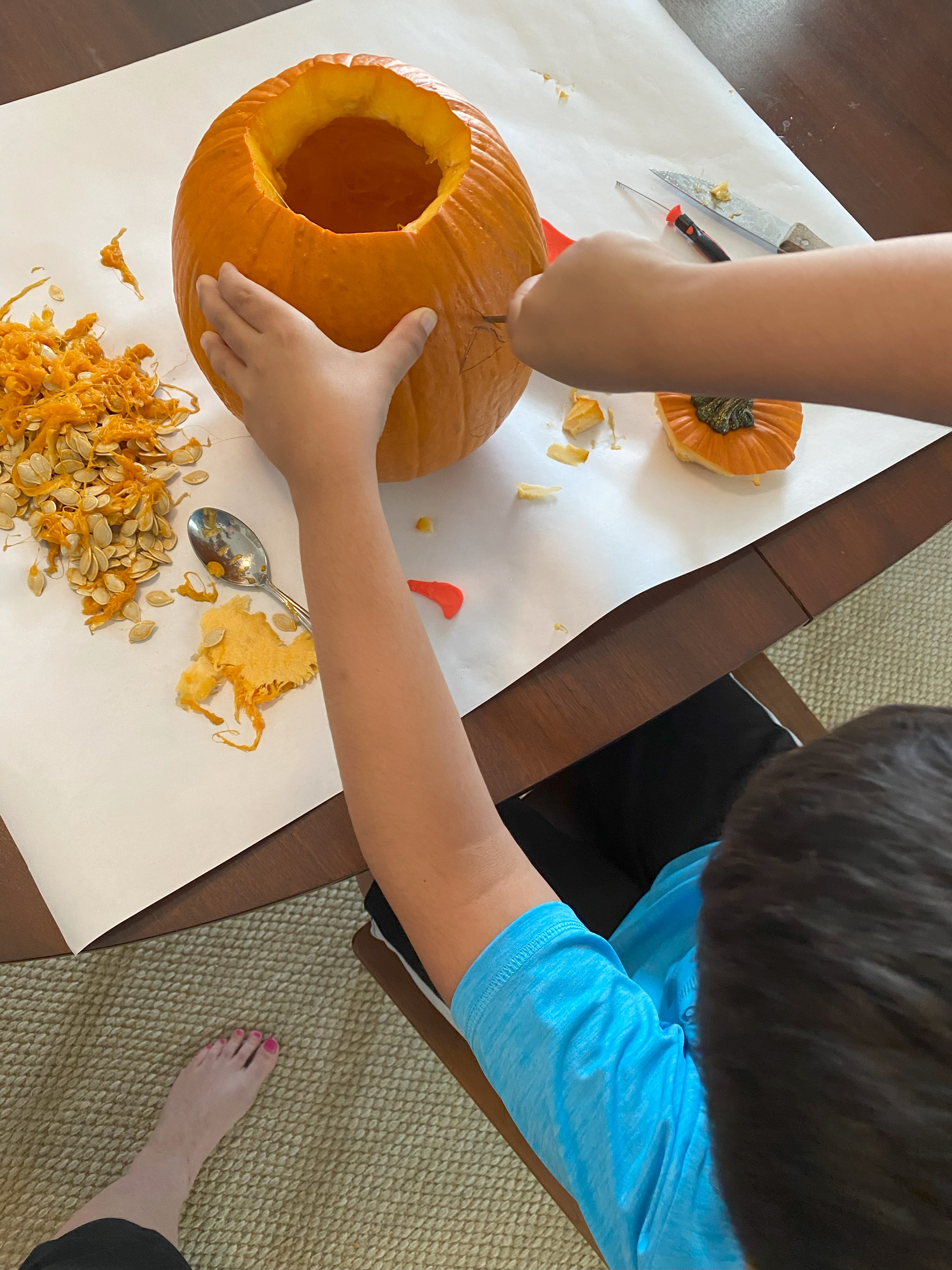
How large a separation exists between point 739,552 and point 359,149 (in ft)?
1.35

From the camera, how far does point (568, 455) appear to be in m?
0.66

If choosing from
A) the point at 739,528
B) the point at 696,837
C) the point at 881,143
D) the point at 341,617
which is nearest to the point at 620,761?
the point at 696,837

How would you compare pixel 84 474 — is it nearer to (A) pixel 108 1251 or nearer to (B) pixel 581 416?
(B) pixel 581 416

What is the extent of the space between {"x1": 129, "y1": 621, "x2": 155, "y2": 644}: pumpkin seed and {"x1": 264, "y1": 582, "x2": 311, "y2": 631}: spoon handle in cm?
9

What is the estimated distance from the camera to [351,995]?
1052mm

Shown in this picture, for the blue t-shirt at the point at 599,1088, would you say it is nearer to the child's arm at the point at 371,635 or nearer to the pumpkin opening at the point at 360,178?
the child's arm at the point at 371,635

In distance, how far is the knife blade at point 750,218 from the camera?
713 millimetres

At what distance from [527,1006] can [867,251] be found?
439 mm

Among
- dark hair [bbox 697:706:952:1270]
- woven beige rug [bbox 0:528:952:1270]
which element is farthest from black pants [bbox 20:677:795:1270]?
dark hair [bbox 697:706:952:1270]

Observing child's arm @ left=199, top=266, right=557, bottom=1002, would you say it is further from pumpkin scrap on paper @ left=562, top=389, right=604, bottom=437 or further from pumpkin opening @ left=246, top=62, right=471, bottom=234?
pumpkin scrap on paper @ left=562, top=389, right=604, bottom=437

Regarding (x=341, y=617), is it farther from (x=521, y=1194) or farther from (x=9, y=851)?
(x=521, y=1194)

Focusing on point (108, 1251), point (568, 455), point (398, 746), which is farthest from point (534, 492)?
point (108, 1251)

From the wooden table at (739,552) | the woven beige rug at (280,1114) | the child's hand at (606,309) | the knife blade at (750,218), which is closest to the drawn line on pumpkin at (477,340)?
the child's hand at (606,309)

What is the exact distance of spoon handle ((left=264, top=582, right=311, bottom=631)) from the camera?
23.4 inches
